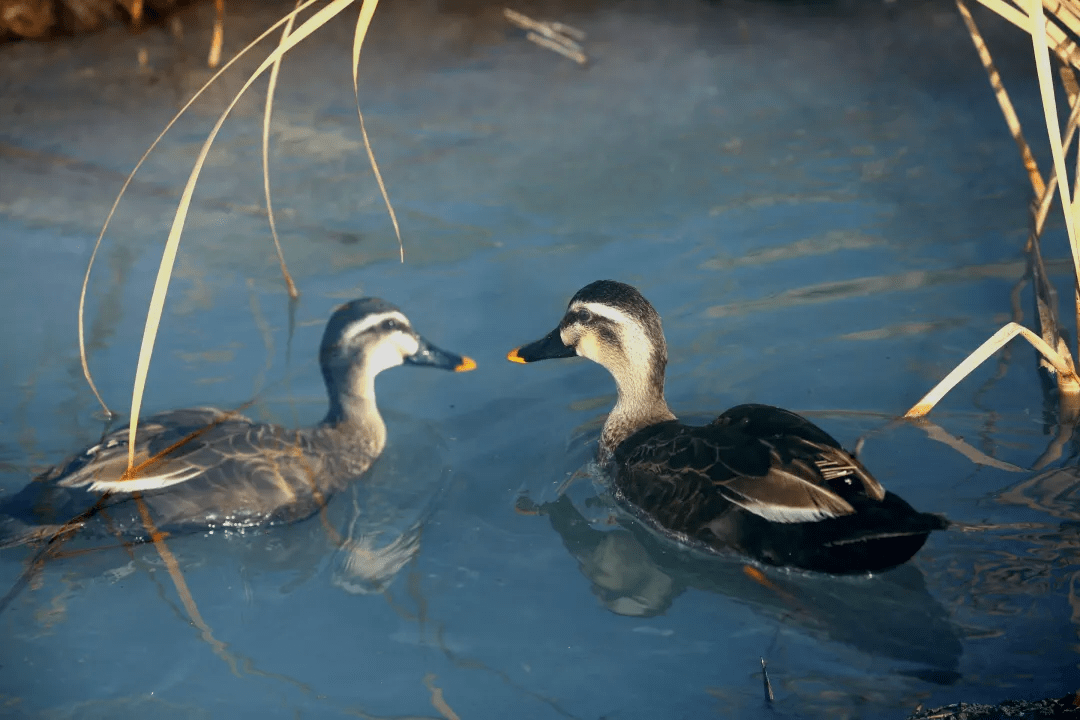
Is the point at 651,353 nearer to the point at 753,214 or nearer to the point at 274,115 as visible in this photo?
the point at 753,214

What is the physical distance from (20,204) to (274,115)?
203 centimetres

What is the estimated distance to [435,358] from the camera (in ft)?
19.9

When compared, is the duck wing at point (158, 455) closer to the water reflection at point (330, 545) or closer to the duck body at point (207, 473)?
the duck body at point (207, 473)

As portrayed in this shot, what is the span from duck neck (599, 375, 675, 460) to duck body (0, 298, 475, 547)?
3.93 feet

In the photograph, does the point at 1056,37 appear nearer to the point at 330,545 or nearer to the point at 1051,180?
the point at 1051,180

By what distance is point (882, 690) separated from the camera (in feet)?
13.2

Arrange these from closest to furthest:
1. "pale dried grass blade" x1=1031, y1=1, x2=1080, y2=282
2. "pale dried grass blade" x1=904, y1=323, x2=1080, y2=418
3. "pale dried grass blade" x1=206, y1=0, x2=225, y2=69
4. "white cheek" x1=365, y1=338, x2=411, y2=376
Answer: "pale dried grass blade" x1=1031, y1=1, x2=1080, y2=282 → "pale dried grass blade" x1=904, y1=323, x2=1080, y2=418 → "white cheek" x1=365, y1=338, x2=411, y2=376 → "pale dried grass blade" x1=206, y1=0, x2=225, y2=69

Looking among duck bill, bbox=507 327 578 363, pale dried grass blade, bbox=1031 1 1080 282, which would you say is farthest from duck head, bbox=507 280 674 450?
pale dried grass blade, bbox=1031 1 1080 282

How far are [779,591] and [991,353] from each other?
164 centimetres

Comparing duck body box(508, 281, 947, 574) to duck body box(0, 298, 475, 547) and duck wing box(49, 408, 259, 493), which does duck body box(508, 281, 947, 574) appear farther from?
duck wing box(49, 408, 259, 493)

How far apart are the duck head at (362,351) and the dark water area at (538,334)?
0.32 m

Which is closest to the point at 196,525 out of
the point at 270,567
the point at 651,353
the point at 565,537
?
the point at 270,567

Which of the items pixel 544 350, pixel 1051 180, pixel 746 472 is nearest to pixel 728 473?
pixel 746 472

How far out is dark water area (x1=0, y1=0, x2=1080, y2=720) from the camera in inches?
172
